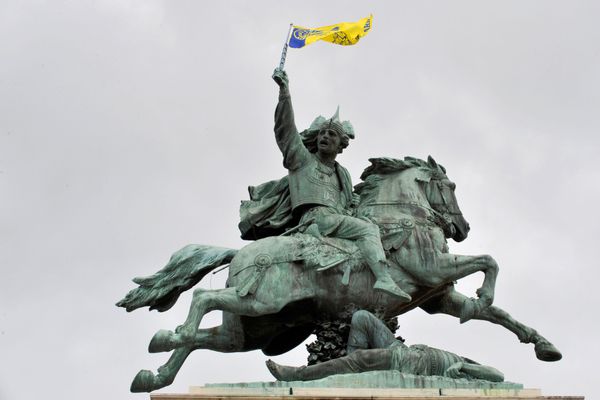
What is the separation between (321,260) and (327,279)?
0.89 feet

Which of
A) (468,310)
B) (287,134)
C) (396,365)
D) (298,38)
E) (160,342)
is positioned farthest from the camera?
(298,38)

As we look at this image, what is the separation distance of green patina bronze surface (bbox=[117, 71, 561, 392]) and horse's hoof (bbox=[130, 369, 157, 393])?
0.01 m

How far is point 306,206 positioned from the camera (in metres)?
19.5

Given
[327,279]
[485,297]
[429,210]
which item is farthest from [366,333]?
[429,210]

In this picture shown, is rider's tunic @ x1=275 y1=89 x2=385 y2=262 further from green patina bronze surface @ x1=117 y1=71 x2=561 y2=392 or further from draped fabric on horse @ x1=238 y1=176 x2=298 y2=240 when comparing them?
draped fabric on horse @ x1=238 y1=176 x2=298 y2=240

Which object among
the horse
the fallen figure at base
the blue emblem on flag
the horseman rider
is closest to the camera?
the fallen figure at base

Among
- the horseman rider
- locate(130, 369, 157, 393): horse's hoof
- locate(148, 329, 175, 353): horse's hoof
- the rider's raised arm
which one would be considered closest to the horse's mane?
the horseman rider

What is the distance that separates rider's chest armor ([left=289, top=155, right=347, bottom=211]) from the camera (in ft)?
63.7

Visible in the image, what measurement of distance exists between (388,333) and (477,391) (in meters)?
1.55

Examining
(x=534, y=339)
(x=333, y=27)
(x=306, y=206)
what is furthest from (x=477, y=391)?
(x=333, y=27)

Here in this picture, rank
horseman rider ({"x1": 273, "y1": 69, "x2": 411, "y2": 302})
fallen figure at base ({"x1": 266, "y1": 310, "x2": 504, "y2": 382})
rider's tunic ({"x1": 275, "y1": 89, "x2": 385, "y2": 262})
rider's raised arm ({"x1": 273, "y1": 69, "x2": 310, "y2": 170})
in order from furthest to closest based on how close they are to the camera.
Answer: rider's raised arm ({"x1": 273, "y1": 69, "x2": 310, "y2": 170}) < rider's tunic ({"x1": 275, "y1": 89, "x2": 385, "y2": 262}) < horseman rider ({"x1": 273, "y1": 69, "x2": 411, "y2": 302}) < fallen figure at base ({"x1": 266, "y1": 310, "x2": 504, "y2": 382})

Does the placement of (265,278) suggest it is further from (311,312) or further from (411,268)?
(411,268)

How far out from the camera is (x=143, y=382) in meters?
18.1

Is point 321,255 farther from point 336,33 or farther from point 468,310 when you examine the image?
point 336,33
